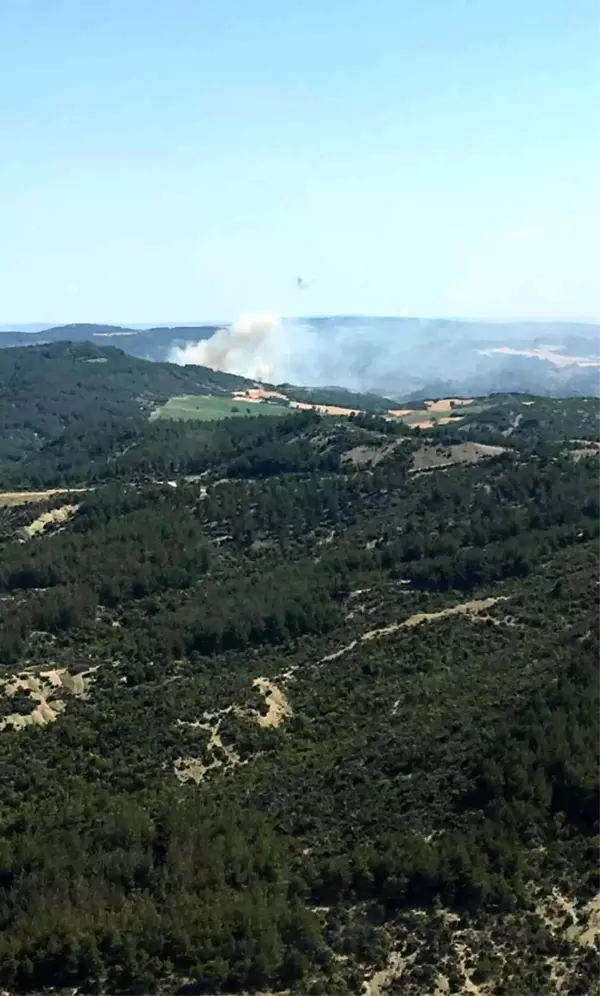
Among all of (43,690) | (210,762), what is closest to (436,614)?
(210,762)

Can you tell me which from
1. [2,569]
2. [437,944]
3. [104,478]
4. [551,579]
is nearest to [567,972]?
[437,944]

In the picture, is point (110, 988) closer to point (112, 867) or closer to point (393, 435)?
point (112, 867)

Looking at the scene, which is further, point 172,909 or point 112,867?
point 112,867

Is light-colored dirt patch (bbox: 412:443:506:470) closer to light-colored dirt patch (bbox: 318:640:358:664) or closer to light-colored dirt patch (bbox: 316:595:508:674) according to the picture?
light-colored dirt patch (bbox: 316:595:508:674)

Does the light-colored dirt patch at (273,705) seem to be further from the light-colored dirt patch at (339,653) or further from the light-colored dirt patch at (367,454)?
the light-colored dirt patch at (367,454)

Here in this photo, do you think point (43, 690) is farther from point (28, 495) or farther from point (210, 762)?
point (28, 495)
